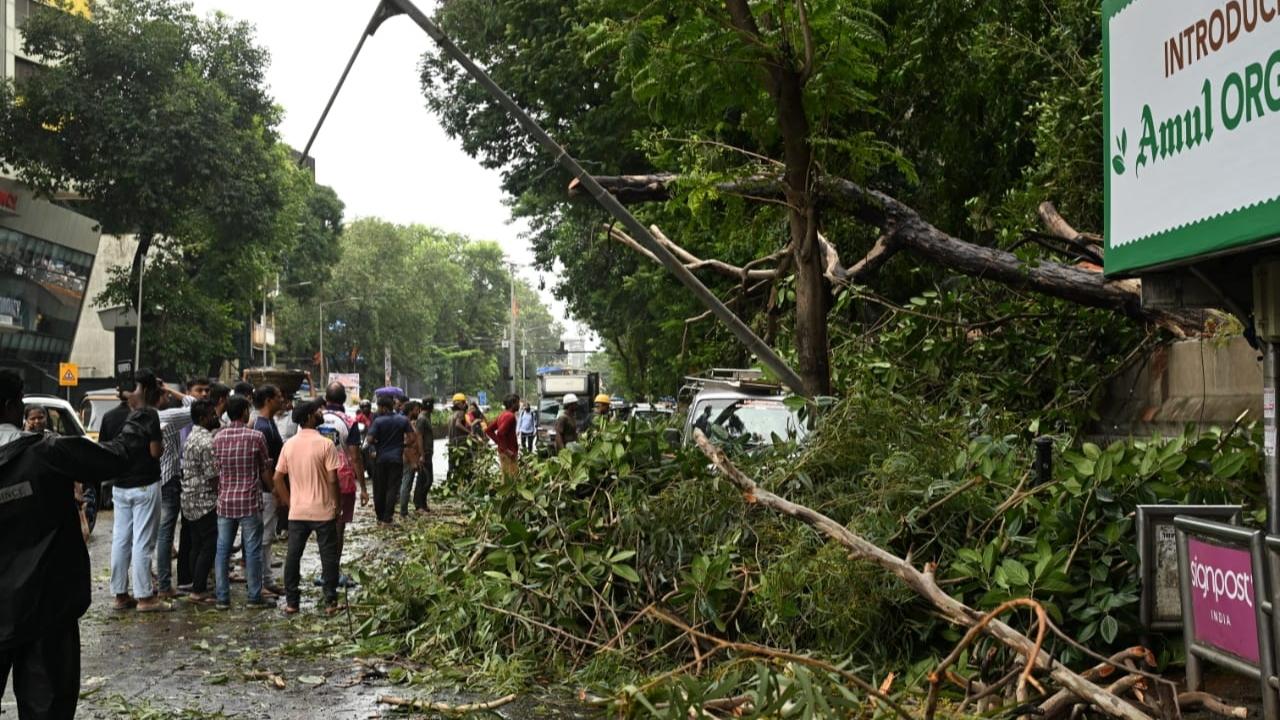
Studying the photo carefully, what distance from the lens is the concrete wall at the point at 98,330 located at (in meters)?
59.4

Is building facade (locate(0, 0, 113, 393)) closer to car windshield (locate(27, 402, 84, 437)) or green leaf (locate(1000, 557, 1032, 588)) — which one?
car windshield (locate(27, 402, 84, 437))

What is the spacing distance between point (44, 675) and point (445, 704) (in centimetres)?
235

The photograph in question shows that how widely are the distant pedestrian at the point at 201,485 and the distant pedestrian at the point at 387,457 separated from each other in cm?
701

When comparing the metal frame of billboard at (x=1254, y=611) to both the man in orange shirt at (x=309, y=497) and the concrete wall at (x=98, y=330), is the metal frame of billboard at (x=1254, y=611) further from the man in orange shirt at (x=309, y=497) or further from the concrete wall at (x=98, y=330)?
the concrete wall at (x=98, y=330)

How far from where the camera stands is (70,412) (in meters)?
19.5

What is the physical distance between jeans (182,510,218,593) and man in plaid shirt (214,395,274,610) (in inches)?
14.1

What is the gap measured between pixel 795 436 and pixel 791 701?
3490 millimetres

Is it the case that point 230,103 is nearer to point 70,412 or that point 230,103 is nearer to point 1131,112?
point 70,412

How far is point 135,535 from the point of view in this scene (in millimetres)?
11125

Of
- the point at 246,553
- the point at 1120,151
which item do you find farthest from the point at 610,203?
the point at 246,553

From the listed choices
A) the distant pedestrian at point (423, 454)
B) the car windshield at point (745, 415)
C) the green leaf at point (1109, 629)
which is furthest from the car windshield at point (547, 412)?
the green leaf at point (1109, 629)

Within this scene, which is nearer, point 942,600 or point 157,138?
point 942,600

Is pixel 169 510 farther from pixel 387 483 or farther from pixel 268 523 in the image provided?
pixel 387 483

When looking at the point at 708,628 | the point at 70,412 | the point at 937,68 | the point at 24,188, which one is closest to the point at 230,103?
the point at 24,188
